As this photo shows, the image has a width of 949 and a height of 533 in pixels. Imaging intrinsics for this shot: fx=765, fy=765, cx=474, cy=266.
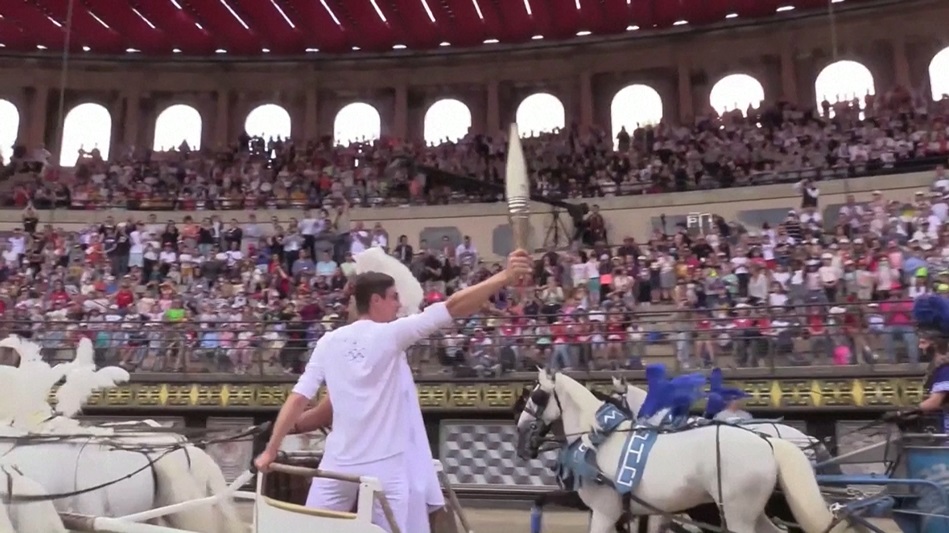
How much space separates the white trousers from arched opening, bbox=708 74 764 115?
2262 cm

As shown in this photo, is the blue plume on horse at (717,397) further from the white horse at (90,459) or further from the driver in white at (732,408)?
the white horse at (90,459)

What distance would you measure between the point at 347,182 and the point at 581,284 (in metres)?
9.83

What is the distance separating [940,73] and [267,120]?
836 inches

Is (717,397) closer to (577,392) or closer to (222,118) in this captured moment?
(577,392)

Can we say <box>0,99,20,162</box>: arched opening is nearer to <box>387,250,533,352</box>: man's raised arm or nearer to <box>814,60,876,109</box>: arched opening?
<box>814,60,876,109</box>: arched opening

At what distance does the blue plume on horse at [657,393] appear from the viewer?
5953mm

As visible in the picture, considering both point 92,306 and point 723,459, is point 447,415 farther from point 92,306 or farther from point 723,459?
point 92,306

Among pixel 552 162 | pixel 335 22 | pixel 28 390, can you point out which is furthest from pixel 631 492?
pixel 335 22

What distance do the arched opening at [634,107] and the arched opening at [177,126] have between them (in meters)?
14.3

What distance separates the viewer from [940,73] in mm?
22000

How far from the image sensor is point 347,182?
21500mm

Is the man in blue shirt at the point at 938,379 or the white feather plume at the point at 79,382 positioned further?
the white feather plume at the point at 79,382

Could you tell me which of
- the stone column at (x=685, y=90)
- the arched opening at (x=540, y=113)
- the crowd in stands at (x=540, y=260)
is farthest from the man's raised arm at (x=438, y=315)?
the arched opening at (x=540, y=113)

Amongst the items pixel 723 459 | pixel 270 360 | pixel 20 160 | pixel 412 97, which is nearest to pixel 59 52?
pixel 20 160
